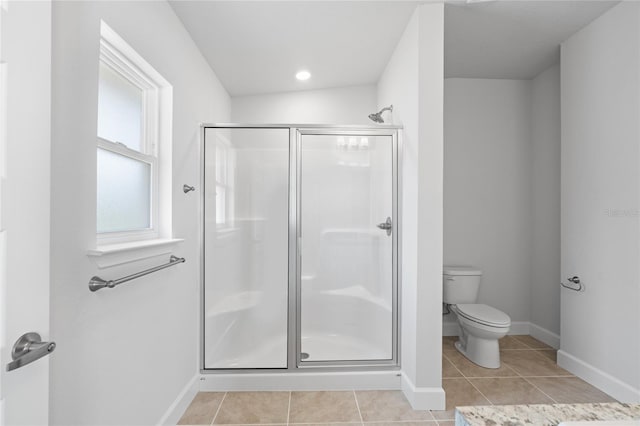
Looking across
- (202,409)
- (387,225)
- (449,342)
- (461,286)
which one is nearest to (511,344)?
(449,342)

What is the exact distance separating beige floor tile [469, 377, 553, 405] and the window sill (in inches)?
85.9

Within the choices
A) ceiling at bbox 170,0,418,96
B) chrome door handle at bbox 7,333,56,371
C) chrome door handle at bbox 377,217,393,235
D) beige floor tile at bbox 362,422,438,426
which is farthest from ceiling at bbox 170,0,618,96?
beige floor tile at bbox 362,422,438,426

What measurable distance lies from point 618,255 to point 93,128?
Answer: 9.74ft

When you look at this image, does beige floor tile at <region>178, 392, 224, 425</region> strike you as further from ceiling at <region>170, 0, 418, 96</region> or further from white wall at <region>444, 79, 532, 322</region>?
ceiling at <region>170, 0, 418, 96</region>

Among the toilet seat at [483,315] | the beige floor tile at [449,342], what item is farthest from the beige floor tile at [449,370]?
the toilet seat at [483,315]

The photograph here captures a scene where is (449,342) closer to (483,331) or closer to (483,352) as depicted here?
(483,352)

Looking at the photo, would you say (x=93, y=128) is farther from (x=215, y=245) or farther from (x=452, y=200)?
(x=452, y=200)

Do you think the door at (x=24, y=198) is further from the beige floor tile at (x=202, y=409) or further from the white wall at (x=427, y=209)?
the white wall at (x=427, y=209)

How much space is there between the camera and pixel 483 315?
2553 mm

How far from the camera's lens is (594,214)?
2268 millimetres

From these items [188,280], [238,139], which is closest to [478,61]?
[238,139]

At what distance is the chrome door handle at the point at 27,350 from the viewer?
657 mm

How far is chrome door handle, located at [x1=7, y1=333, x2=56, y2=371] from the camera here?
2.16ft

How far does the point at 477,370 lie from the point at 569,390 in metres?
0.56
